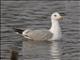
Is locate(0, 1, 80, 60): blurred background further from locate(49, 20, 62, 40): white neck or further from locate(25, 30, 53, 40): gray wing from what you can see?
locate(25, 30, 53, 40): gray wing

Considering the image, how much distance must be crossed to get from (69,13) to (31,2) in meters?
2.63

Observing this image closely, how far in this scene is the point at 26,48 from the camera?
1416 cm

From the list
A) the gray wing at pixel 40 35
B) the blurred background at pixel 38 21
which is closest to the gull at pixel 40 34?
the gray wing at pixel 40 35

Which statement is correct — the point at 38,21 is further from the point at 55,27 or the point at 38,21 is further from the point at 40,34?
the point at 40,34

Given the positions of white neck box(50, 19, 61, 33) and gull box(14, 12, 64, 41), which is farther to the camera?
white neck box(50, 19, 61, 33)

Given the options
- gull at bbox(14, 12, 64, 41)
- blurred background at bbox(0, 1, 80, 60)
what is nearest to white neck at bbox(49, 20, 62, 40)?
gull at bbox(14, 12, 64, 41)

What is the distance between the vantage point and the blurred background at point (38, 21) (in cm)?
1354

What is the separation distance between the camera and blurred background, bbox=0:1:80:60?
13539 mm

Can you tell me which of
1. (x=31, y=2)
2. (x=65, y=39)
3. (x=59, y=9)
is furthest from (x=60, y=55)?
(x=31, y=2)

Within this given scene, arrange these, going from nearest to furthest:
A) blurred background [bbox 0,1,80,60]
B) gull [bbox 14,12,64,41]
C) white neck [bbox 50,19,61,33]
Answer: blurred background [bbox 0,1,80,60]
gull [bbox 14,12,64,41]
white neck [bbox 50,19,61,33]

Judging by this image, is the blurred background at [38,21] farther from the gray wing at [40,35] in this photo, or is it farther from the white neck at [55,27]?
the gray wing at [40,35]

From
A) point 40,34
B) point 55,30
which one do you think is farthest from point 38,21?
point 40,34

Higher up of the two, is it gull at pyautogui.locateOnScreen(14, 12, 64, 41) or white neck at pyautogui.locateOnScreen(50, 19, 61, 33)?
white neck at pyautogui.locateOnScreen(50, 19, 61, 33)

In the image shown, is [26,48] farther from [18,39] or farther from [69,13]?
[69,13]
